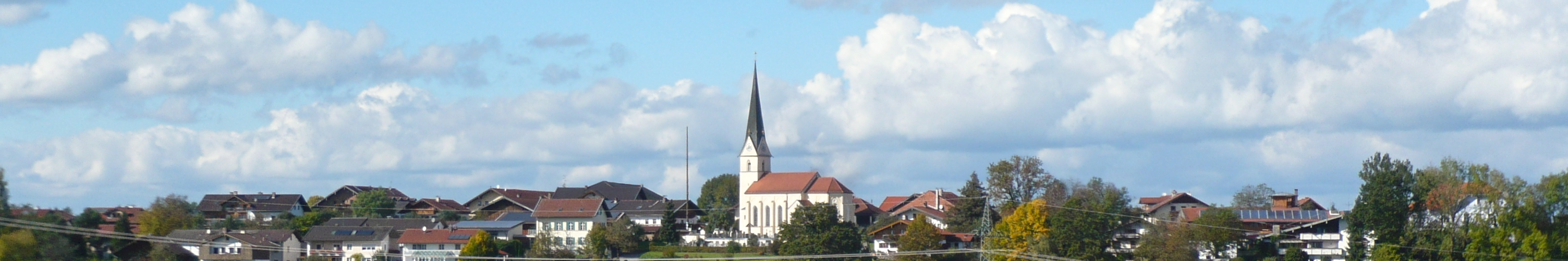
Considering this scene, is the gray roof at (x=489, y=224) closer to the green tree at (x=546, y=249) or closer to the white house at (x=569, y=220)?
the white house at (x=569, y=220)

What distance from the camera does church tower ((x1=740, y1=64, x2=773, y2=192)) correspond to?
94.8 meters

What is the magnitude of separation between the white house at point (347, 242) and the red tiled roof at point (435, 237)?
2.80ft

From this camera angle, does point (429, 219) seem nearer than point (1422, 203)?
No

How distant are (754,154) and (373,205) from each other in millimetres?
23775

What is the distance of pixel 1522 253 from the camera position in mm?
49531

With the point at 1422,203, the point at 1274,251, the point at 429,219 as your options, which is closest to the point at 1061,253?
the point at 1274,251

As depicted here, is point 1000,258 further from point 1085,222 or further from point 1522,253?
point 1522,253

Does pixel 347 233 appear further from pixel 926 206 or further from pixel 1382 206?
pixel 1382 206

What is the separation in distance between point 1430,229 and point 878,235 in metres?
25.3

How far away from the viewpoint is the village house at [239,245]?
64500mm

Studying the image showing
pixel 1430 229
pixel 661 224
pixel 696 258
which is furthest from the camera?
pixel 661 224

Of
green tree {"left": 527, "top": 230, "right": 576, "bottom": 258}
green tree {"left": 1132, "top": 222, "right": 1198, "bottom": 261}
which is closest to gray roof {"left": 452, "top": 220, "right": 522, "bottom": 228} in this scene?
green tree {"left": 527, "top": 230, "right": 576, "bottom": 258}

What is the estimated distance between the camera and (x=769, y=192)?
300 ft

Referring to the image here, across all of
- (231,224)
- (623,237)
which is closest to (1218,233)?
(623,237)
